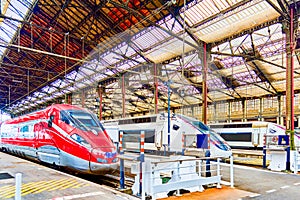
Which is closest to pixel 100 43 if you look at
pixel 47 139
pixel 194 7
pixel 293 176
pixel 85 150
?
pixel 194 7

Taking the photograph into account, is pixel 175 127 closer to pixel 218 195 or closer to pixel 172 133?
pixel 172 133

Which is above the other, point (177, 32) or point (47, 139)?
point (177, 32)

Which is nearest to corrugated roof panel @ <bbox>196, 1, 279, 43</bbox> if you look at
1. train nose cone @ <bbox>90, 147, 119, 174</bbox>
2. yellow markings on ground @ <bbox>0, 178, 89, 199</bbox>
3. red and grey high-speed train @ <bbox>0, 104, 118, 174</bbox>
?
red and grey high-speed train @ <bbox>0, 104, 118, 174</bbox>

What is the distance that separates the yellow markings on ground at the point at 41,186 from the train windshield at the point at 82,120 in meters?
2.24

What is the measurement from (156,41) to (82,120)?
12632mm

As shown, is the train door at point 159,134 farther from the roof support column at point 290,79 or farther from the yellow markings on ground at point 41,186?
the yellow markings on ground at point 41,186

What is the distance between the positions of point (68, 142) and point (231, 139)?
15612 mm

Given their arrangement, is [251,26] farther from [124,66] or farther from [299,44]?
[124,66]

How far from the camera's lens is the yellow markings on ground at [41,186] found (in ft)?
21.3

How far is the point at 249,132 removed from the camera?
20.2 meters

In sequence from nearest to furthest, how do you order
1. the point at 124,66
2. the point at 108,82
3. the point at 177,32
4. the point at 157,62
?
the point at 177,32, the point at 157,62, the point at 124,66, the point at 108,82

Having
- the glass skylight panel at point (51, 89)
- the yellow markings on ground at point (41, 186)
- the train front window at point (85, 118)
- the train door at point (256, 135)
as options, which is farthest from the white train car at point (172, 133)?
the glass skylight panel at point (51, 89)

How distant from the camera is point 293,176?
396 inches

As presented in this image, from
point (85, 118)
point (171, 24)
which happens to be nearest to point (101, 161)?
point (85, 118)
